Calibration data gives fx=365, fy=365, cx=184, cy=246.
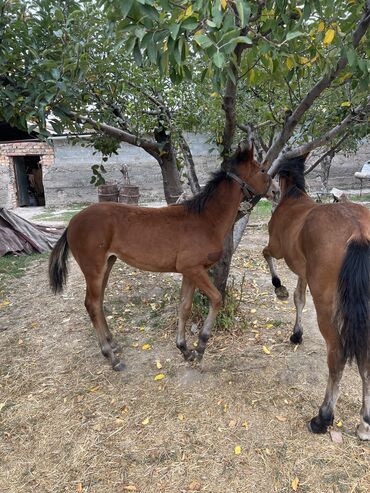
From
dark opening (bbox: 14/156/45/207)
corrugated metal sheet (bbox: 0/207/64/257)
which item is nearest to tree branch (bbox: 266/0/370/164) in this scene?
corrugated metal sheet (bbox: 0/207/64/257)

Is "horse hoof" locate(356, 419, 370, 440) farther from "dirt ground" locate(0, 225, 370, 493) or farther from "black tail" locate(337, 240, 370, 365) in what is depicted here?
"black tail" locate(337, 240, 370, 365)

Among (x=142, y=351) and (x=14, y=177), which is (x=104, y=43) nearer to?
(x=142, y=351)

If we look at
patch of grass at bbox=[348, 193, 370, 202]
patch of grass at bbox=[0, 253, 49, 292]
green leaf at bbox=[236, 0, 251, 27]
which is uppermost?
green leaf at bbox=[236, 0, 251, 27]

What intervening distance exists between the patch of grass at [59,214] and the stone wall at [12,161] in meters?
1.83

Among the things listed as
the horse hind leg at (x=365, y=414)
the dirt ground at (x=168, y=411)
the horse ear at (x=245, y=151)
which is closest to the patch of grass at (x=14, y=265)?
the dirt ground at (x=168, y=411)

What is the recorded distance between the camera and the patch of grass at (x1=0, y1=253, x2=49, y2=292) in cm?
599

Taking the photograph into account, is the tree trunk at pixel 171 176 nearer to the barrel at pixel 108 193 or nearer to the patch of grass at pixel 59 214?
the patch of grass at pixel 59 214

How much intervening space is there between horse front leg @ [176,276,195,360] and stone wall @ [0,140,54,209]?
13202 mm

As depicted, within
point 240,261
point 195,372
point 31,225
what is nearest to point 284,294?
point 195,372

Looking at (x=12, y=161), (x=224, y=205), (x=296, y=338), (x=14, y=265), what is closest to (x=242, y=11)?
(x=224, y=205)

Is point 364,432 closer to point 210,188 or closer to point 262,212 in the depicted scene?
point 210,188

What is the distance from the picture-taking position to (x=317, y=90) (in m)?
2.79

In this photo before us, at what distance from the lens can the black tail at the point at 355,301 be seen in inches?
86.2

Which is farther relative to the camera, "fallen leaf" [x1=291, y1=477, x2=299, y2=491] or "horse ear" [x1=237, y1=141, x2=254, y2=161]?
"horse ear" [x1=237, y1=141, x2=254, y2=161]
